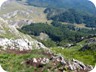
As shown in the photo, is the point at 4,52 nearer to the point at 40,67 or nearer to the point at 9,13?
the point at 40,67

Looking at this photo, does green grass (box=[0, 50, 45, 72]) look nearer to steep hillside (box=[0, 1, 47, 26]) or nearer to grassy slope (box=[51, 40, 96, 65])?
grassy slope (box=[51, 40, 96, 65])

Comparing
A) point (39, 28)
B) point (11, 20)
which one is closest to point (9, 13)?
point (11, 20)

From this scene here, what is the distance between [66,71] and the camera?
342 inches

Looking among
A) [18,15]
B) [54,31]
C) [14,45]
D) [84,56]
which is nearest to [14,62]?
[14,45]

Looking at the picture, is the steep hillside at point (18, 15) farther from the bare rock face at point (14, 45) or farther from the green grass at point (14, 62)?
the green grass at point (14, 62)

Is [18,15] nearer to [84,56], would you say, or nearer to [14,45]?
[84,56]

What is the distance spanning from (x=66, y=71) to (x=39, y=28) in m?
155

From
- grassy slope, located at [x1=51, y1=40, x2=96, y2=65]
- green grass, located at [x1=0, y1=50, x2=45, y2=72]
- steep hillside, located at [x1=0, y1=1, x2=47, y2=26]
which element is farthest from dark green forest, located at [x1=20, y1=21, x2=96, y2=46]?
green grass, located at [x1=0, y1=50, x2=45, y2=72]

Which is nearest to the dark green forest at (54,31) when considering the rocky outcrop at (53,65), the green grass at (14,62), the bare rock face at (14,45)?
the bare rock face at (14,45)

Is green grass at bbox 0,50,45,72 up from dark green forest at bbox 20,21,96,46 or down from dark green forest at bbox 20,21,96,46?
up

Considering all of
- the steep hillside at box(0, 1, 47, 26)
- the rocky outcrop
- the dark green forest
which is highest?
the rocky outcrop

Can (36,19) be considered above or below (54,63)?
below

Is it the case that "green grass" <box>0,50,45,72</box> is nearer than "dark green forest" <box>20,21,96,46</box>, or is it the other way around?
"green grass" <box>0,50,45,72</box>

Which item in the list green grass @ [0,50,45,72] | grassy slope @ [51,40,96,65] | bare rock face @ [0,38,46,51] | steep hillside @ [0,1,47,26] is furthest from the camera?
steep hillside @ [0,1,47,26]
